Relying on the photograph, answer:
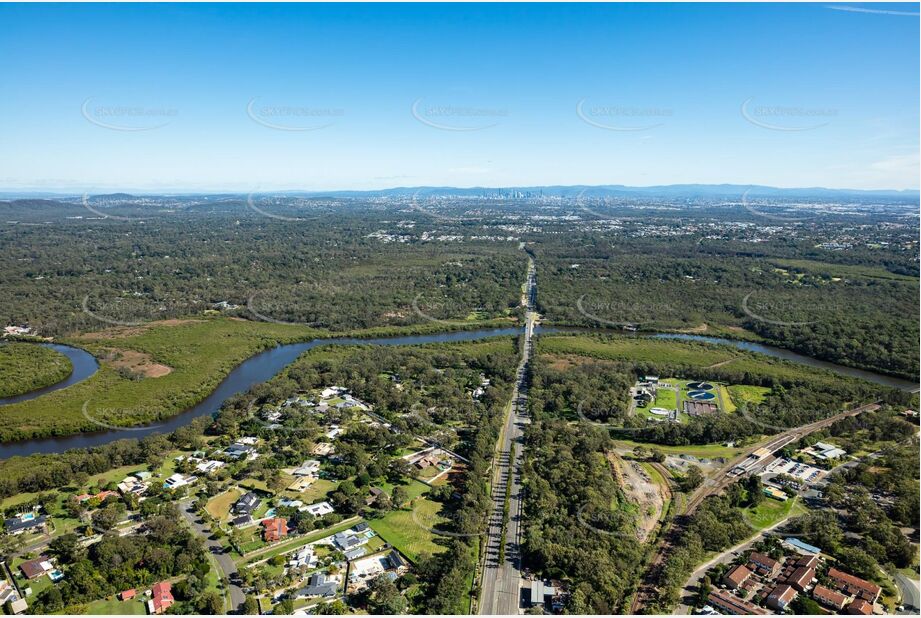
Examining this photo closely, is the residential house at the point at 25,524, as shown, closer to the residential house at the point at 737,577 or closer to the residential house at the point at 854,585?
the residential house at the point at 737,577

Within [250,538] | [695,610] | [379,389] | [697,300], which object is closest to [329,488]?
[250,538]

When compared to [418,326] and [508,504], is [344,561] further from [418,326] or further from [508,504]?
[418,326]

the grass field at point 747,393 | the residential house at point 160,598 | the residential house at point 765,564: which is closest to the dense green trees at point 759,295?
the grass field at point 747,393

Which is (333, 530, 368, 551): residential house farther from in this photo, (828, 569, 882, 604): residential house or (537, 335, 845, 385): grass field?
(537, 335, 845, 385): grass field

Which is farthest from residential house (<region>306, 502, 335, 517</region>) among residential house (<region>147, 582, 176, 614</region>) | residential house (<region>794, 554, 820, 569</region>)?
residential house (<region>794, 554, 820, 569</region>)

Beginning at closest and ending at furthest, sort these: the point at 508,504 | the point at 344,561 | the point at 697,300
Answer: the point at 344,561, the point at 508,504, the point at 697,300

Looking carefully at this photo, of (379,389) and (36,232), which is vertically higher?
(36,232)
